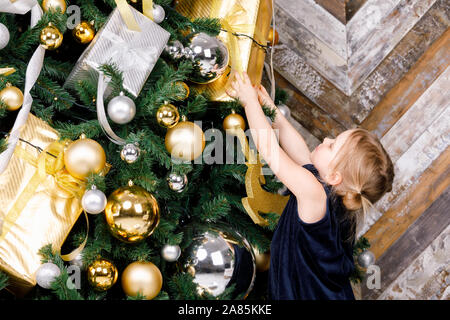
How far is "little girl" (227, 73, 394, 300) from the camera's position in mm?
1120

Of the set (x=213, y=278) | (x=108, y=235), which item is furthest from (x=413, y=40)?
(x=108, y=235)

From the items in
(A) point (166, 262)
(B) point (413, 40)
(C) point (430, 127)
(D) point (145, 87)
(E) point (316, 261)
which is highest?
(B) point (413, 40)

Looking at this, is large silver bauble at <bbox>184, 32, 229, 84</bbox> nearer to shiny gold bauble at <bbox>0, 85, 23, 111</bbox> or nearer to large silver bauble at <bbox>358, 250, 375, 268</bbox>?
shiny gold bauble at <bbox>0, 85, 23, 111</bbox>

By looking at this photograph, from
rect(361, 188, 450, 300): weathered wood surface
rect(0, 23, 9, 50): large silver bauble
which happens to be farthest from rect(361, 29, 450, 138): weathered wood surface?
rect(0, 23, 9, 50): large silver bauble

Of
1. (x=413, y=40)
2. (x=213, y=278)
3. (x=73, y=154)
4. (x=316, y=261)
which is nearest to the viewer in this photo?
(x=73, y=154)

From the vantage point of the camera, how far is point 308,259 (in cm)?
116

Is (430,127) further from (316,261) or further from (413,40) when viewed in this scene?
(316,261)

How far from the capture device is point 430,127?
1612 mm

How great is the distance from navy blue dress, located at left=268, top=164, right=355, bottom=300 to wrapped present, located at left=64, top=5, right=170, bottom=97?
0.54 meters

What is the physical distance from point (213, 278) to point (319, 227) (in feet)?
1.01

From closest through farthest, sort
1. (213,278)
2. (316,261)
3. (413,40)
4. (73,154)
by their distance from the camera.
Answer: (73,154)
(213,278)
(316,261)
(413,40)

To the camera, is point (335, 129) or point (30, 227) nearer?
point (30, 227)

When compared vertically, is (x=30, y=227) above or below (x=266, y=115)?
below

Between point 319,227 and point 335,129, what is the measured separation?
663 millimetres
